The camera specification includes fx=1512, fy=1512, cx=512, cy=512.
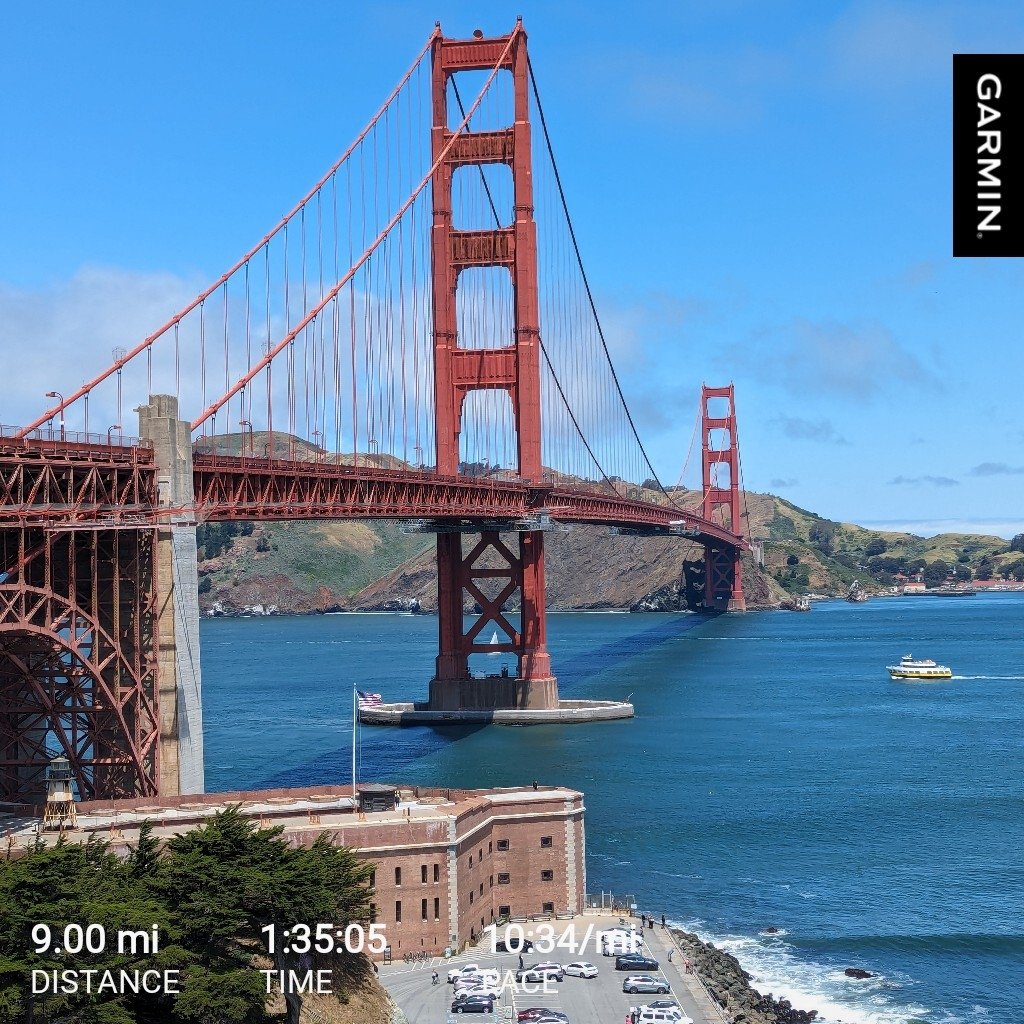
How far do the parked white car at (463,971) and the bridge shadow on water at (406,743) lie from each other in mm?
21793

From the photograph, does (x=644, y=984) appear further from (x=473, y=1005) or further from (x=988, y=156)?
(x=988, y=156)

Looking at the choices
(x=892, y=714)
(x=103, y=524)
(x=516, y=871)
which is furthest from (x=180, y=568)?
(x=892, y=714)

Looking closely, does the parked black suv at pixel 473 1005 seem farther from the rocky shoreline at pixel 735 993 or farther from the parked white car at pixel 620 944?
the parked white car at pixel 620 944

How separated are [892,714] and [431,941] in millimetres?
51187

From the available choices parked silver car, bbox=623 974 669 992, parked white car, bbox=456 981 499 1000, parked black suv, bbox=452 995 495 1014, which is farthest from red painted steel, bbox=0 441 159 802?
parked silver car, bbox=623 974 669 992

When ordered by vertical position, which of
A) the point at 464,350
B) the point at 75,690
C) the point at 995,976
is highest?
the point at 464,350

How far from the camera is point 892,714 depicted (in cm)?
7744

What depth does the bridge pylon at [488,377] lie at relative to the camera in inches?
2913

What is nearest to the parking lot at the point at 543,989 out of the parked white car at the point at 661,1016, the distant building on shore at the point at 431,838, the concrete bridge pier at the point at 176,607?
the parked white car at the point at 661,1016

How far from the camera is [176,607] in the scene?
36.1 meters

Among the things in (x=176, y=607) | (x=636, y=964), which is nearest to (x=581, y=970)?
(x=636, y=964)

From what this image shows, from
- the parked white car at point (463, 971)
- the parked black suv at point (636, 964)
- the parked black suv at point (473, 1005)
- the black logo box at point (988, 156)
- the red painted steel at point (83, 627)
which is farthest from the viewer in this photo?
the red painted steel at point (83, 627)

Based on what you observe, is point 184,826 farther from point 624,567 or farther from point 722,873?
point 624,567

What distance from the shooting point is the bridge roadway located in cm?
3244
